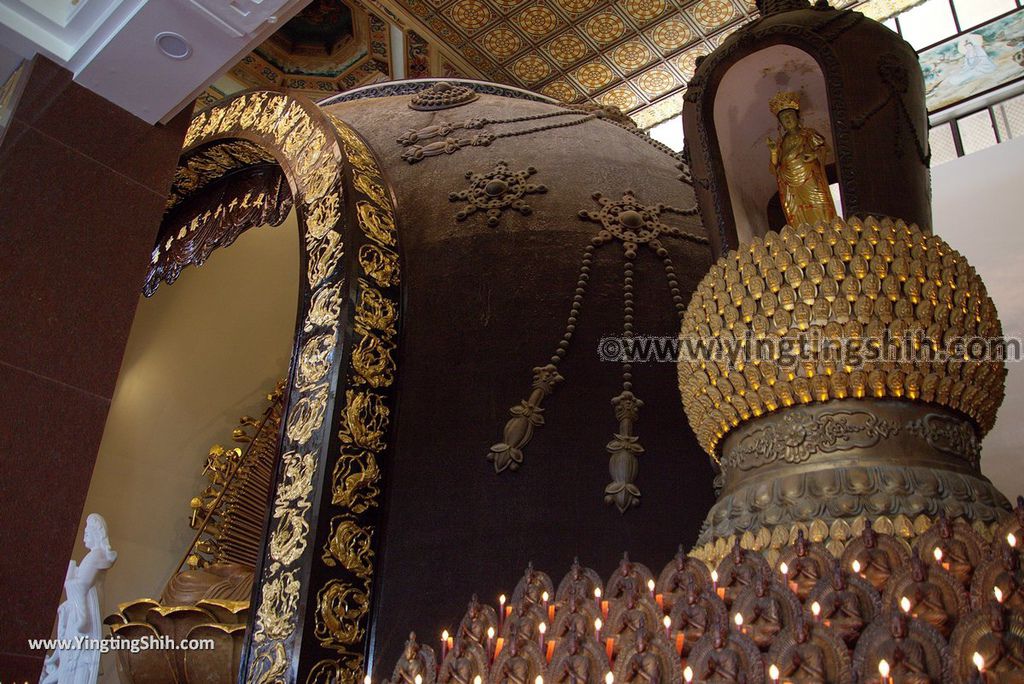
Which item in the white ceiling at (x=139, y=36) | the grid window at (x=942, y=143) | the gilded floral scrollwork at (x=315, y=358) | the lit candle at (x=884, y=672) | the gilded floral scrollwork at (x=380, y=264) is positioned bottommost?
the lit candle at (x=884, y=672)

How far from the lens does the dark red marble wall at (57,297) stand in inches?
80.7

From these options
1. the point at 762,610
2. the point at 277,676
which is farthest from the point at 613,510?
the point at 762,610

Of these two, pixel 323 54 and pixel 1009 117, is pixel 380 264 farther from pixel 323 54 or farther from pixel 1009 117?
pixel 1009 117

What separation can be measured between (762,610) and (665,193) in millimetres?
2509

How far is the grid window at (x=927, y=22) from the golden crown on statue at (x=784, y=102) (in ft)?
14.1

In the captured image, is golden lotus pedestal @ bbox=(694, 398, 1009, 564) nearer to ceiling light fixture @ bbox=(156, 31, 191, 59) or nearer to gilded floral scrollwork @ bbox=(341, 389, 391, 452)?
gilded floral scrollwork @ bbox=(341, 389, 391, 452)

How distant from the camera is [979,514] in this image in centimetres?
192

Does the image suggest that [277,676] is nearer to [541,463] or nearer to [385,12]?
[541,463]

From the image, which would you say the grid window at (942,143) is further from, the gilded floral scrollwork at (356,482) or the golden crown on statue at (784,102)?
the gilded floral scrollwork at (356,482)

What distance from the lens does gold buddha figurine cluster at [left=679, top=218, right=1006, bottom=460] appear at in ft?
6.76

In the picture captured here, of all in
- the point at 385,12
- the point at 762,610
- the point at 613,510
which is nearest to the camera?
the point at 762,610

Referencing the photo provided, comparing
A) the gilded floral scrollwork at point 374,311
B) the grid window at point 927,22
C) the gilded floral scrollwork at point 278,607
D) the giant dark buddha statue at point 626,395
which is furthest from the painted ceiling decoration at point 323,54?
the gilded floral scrollwork at point 278,607

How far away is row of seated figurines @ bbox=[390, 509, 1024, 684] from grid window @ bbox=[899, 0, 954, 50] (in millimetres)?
5717

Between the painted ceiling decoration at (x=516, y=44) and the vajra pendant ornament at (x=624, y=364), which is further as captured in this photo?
the painted ceiling decoration at (x=516, y=44)
